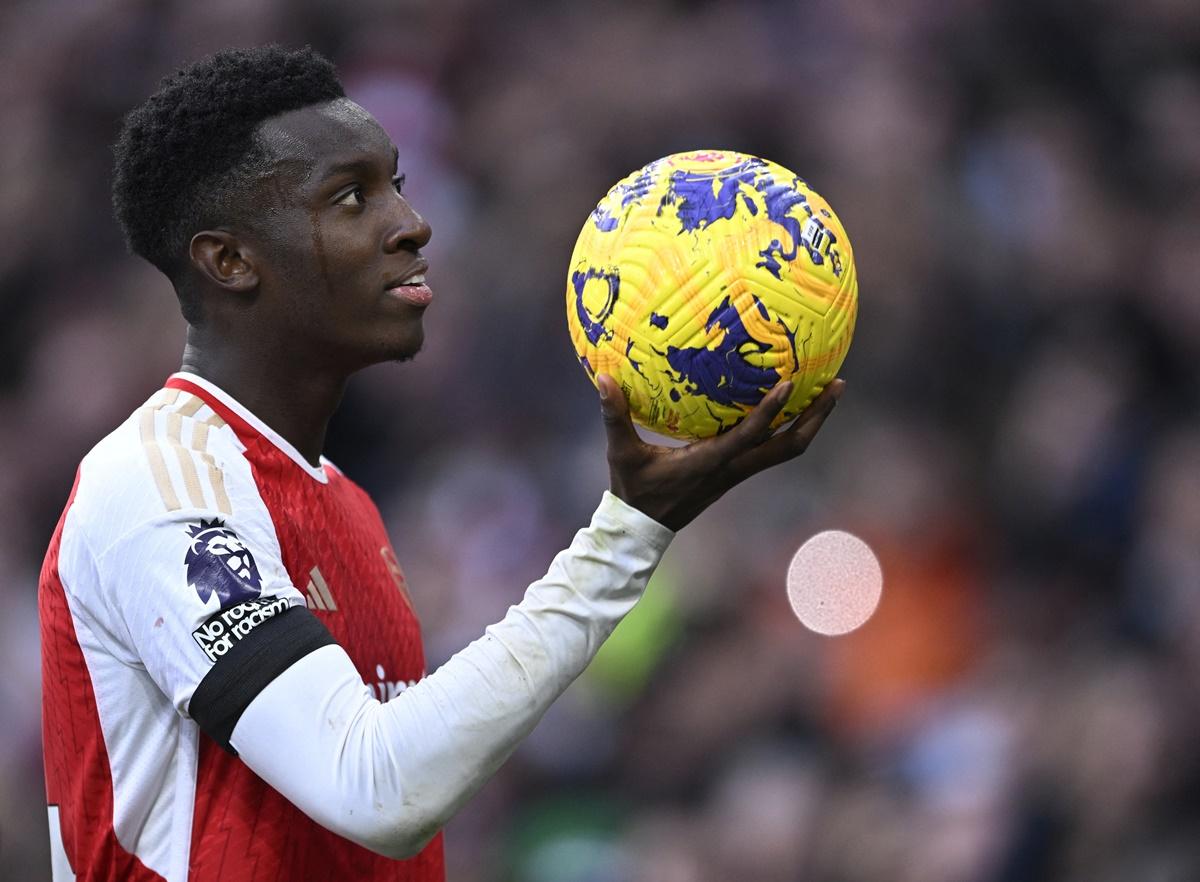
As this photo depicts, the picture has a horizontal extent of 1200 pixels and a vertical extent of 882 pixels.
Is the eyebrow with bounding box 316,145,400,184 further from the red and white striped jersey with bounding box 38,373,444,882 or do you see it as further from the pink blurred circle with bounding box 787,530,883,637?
the pink blurred circle with bounding box 787,530,883,637

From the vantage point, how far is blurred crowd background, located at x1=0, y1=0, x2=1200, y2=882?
18.0ft

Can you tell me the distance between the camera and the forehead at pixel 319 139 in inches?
108

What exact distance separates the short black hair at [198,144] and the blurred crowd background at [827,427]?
352 centimetres

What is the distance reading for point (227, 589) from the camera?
227cm

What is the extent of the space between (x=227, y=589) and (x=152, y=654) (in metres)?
0.16

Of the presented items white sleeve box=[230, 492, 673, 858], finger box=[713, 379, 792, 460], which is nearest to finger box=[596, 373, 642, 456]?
finger box=[713, 379, 792, 460]

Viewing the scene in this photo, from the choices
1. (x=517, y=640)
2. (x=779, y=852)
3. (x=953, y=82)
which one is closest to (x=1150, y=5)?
(x=953, y=82)

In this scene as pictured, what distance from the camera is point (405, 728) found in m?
2.21

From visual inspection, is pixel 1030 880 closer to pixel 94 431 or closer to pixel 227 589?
pixel 227 589

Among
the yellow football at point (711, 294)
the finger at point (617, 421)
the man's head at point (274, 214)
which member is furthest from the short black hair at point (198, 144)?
the finger at point (617, 421)

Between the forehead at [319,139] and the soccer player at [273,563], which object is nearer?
the soccer player at [273,563]

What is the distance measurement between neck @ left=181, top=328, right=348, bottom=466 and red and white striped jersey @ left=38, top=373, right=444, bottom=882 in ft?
0.15

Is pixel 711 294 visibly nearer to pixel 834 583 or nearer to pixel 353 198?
pixel 353 198

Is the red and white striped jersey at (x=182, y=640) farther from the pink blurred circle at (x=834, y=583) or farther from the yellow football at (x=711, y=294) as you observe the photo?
the pink blurred circle at (x=834, y=583)
